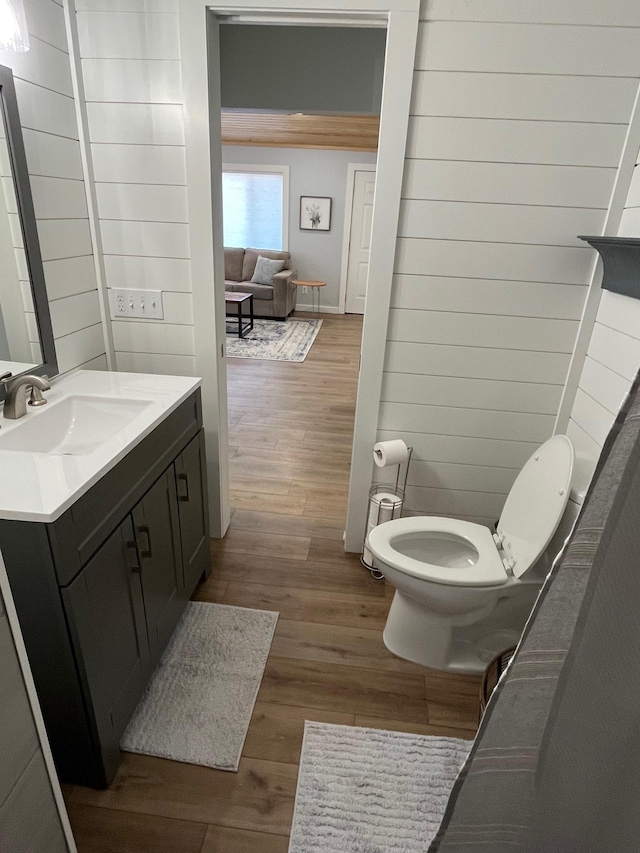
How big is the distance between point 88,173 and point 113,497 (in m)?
1.32

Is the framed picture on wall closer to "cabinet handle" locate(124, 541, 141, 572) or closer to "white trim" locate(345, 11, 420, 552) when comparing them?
"white trim" locate(345, 11, 420, 552)

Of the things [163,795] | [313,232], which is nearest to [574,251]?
[163,795]

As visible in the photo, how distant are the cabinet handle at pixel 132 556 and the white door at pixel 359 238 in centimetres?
618

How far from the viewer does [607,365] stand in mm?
1721

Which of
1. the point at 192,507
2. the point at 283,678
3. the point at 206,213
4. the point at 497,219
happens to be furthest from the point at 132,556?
the point at 497,219

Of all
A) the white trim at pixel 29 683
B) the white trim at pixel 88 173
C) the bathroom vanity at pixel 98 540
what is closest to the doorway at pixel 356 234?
the white trim at pixel 88 173

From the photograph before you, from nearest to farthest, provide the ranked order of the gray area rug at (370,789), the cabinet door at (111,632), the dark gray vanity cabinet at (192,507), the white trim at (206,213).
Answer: the cabinet door at (111,632), the gray area rug at (370,789), the white trim at (206,213), the dark gray vanity cabinet at (192,507)

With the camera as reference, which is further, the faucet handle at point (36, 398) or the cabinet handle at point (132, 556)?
the faucet handle at point (36, 398)

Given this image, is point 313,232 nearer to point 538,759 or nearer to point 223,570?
point 223,570

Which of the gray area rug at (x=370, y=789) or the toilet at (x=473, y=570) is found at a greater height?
the toilet at (x=473, y=570)

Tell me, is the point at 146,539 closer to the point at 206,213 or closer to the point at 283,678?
the point at 283,678

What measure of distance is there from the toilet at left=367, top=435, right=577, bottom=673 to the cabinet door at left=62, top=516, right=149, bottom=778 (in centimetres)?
82

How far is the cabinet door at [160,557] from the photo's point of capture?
5.02 ft

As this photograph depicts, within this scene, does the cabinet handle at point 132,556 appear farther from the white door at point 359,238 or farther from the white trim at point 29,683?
the white door at point 359,238
